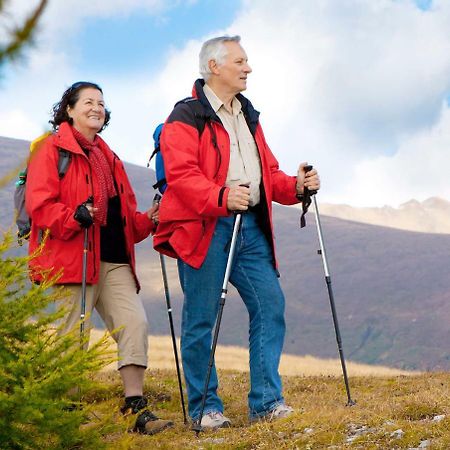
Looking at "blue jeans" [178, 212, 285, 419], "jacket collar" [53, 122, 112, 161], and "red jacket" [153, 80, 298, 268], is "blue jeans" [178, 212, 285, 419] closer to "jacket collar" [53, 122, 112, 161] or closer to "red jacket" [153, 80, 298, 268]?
"red jacket" [153, 80, 298, 268]

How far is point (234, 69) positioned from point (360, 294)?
272 feet

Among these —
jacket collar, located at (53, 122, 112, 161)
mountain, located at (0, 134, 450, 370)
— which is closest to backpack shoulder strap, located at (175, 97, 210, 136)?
jacket collar, located at (53, 122, 112, 161)

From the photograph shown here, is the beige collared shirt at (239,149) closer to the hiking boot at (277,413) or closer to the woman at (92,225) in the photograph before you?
the woman at (92,225)

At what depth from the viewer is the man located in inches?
295

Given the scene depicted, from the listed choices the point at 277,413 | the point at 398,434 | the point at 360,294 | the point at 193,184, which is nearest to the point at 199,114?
the point at 193,184

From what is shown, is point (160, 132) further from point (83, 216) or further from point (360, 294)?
point (360, 294)

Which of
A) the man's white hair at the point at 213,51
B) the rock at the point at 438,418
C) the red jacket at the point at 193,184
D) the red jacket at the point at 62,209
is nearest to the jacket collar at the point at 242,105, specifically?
the red jacket at the point at 193,184

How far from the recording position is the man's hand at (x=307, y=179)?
7.99 m

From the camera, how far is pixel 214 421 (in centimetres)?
771

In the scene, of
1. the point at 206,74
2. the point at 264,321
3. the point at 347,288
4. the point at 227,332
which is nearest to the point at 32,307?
the point at 264,321

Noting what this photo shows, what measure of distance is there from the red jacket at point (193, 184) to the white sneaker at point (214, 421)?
1.30 metres

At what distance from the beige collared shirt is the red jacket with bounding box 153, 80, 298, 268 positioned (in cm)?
7

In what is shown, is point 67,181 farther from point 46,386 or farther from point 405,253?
point 405,253

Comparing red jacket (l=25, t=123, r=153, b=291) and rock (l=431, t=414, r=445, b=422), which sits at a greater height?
red jacket (l=25, t=123, r=153, b=291)
